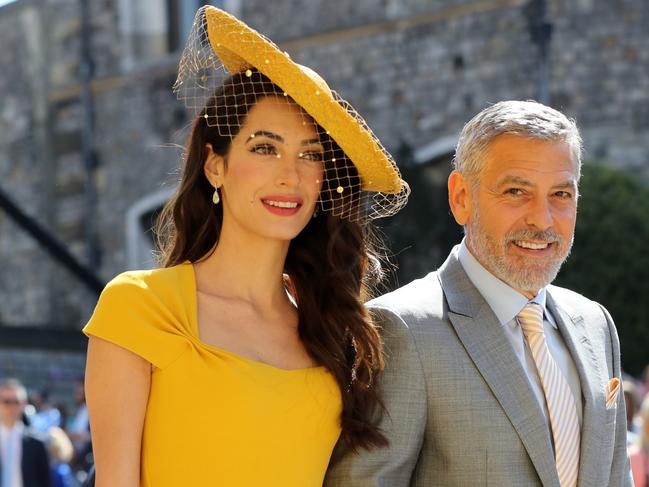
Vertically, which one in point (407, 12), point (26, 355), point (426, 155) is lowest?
point (26, 355)

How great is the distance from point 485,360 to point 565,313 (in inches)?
13.4

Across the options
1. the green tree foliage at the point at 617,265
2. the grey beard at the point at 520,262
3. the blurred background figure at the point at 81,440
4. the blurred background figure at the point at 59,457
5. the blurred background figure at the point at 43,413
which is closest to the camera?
the grey beard at the point at 520,262

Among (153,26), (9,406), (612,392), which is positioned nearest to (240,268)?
(612,392)

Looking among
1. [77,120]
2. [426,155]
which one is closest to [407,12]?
[426,155]

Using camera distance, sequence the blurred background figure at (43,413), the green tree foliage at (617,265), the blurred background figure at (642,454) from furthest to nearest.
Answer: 1. the green tree foliage at (617,265)
2. the blurred background figure at (43,413)
3. the blurred background figure at (642,454)

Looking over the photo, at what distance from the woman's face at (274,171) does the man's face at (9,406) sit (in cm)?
478

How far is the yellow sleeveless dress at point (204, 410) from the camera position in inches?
116

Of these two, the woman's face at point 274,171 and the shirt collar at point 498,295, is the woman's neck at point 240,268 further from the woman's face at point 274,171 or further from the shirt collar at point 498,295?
the shirt collar at point 498,295

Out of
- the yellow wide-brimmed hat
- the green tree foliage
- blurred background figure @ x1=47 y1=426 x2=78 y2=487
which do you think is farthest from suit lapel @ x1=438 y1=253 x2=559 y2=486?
the green tree foliage

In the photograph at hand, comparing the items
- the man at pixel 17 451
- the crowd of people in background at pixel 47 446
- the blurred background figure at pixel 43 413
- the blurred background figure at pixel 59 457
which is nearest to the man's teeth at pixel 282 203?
the crowd of people in background at pixel 47 446

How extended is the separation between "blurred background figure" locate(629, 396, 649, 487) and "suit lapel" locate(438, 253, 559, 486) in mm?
2448

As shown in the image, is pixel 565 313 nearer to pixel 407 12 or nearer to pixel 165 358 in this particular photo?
pixel 165 358

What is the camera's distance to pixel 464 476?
2.93 metres

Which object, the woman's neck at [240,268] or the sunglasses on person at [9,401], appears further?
the sunglasses on person at [9,401]
